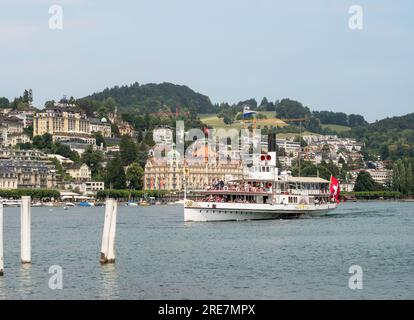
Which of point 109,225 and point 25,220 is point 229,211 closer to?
point 109,225

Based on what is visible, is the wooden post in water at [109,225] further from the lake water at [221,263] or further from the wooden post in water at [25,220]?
the wooden post in water at [25,220]

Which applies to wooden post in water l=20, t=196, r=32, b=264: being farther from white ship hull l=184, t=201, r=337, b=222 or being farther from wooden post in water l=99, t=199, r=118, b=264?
white ship hull l=184, t=201, r=337, b=222

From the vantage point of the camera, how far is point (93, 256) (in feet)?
160

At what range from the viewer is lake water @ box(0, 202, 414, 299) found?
36531 millimetres

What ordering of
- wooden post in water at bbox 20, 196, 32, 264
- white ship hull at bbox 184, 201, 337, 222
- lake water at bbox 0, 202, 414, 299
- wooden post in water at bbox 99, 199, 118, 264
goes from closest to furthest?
lake water at bbox 0, 202, 414, 299 < wooden post in water at bbox 20, 196, 32, 264 < wooden post in water at bbox 99, 199, 118, 264 < white ship hull at bbox 184, 201, 337, 222

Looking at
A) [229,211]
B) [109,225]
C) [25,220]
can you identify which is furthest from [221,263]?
[229,211]

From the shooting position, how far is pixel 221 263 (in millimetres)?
45875

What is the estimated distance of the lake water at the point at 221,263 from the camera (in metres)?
36.5

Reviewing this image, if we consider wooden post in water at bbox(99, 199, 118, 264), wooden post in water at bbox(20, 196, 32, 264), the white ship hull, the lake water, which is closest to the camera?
the lake water

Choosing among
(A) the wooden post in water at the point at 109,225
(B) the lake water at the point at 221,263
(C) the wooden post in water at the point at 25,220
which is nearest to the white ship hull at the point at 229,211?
(B) the lake water at the point at 221,263

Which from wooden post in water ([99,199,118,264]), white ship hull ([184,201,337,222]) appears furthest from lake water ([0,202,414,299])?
white ship hull ([184,201,337,222])
